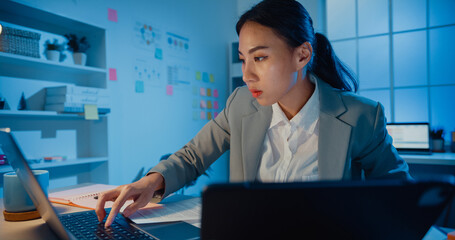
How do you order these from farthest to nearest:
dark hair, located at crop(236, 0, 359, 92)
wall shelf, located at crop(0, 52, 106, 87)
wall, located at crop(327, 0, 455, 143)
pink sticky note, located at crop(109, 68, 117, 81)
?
wall, located at crop(327, 0, 455, 143) < pink sticky note, located at crop(109, 68, 117, 81) < wall shelf, located at crop(0, 52, 106, 87) < dark hair, located at crop(236, 0, 359, 92)

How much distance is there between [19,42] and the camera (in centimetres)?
182

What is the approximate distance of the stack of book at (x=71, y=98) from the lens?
1.97 metres

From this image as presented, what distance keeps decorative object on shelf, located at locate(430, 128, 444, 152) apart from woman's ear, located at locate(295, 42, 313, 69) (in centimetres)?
285

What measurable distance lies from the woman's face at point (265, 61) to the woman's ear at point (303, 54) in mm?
20

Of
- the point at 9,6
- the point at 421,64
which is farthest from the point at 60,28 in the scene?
the point at 421,64

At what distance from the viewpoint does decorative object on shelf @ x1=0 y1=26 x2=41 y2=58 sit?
5.80 ft

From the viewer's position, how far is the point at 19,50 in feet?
5.97

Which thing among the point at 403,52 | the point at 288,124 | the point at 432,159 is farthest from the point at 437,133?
the point at 288,124

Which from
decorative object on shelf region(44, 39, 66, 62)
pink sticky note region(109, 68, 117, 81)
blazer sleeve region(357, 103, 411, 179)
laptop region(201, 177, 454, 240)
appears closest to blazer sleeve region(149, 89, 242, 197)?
blazer sleeve region(357, 103, 411, 179)

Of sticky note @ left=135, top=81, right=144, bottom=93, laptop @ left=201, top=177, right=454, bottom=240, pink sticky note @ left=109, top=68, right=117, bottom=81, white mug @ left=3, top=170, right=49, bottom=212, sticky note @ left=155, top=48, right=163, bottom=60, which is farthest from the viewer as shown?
sticky note @ left=155, top=48, right=163, bottom=60

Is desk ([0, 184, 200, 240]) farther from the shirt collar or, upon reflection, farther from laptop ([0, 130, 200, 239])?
the shirt collar

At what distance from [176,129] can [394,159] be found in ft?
8.48

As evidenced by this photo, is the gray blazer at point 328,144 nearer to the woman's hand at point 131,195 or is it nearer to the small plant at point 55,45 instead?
the woman's hand at point 131,195

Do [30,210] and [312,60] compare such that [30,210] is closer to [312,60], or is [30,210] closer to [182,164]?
[182,164]
